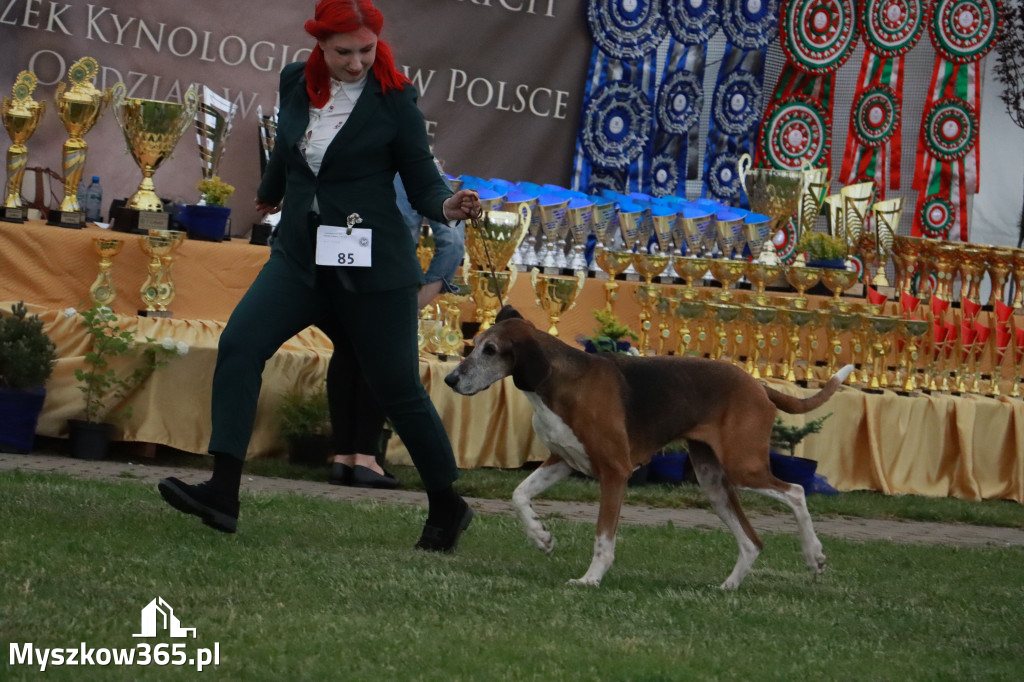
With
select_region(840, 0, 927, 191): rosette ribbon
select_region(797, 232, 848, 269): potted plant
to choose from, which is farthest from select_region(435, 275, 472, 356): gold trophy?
select_region(840, 0, 927, 191): rosette ribbon

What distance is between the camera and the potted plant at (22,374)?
733 centimetres

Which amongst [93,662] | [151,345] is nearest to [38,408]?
→ [151,345]

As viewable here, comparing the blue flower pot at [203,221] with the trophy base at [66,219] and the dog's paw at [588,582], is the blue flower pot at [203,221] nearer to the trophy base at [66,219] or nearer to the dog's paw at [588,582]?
the trophy base at [66,219]

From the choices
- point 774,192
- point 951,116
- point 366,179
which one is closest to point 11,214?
point 366,179

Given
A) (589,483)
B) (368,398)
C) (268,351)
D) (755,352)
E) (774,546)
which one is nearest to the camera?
(268,351)

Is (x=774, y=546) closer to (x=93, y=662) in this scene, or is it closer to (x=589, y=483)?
(x=589, y=483)

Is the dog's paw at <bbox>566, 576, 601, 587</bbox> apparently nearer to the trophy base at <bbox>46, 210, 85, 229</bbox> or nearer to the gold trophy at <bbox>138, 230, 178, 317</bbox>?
the gold trophy at <bbox>138, 230, 178, 317</bbox>

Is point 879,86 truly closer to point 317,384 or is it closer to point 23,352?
point 317,384

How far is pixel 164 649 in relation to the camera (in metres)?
3.69

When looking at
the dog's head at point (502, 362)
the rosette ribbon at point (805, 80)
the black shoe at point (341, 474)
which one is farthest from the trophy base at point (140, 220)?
the rosette ribbon at point (805, 80)

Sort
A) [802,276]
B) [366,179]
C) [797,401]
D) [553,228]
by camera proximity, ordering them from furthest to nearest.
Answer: [802,276], [553,228], [797,401], [366,179]

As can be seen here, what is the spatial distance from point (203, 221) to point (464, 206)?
4.03m

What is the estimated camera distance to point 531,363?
5148 mm

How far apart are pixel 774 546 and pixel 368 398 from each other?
7.13 feet
